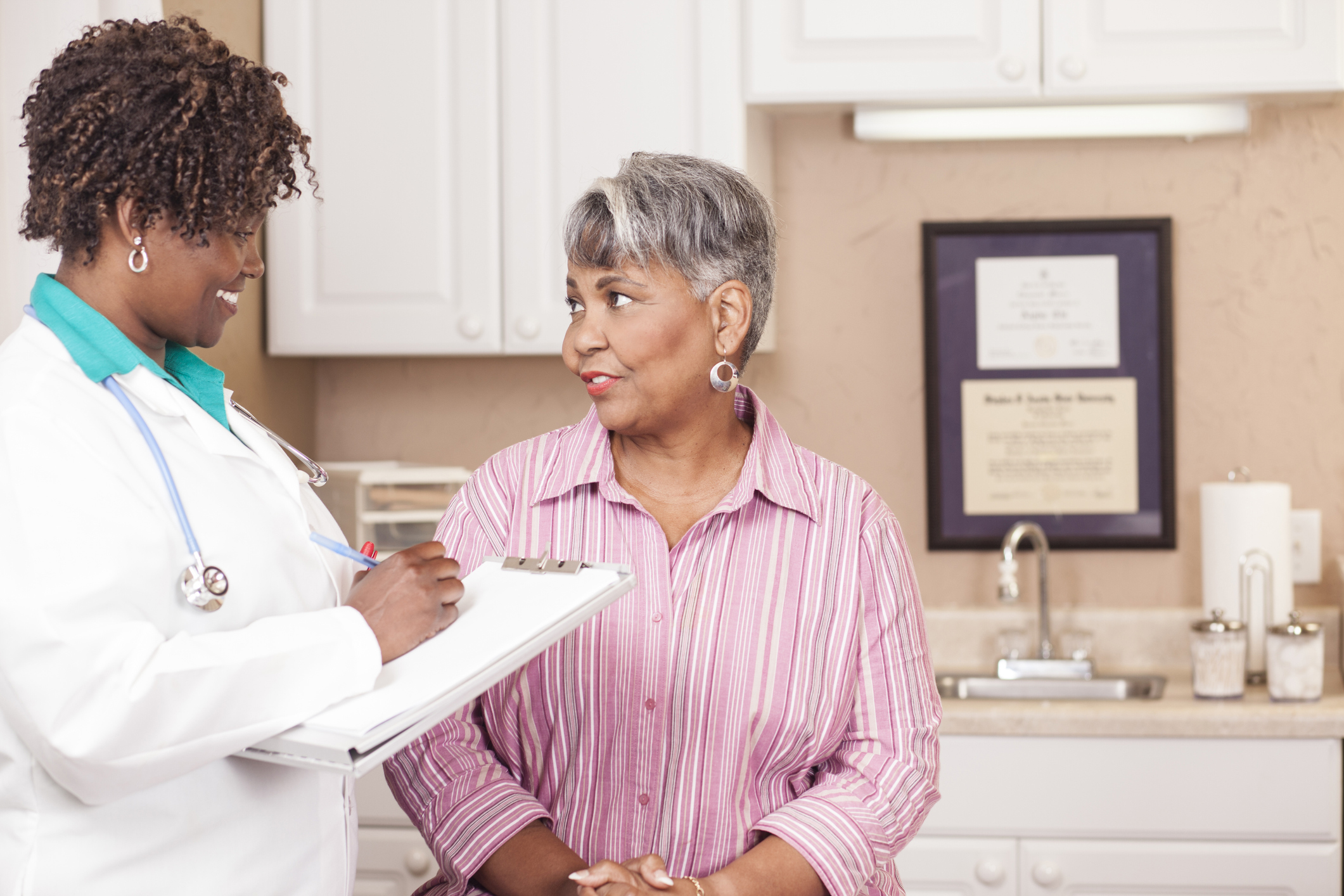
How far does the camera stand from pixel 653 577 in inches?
49.9

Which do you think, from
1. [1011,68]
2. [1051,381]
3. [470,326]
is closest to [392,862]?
[470,326]

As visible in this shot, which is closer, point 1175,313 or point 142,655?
point 142,655

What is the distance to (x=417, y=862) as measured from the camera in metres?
2.18

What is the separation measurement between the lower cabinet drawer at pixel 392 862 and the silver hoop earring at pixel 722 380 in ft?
4.10

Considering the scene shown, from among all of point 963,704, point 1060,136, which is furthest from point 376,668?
point 1060,136

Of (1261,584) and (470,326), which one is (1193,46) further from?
(470,326)

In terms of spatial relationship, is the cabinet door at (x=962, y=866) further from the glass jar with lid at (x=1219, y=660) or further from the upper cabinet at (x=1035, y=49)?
the upper cabinet at (x=1035, y=49)

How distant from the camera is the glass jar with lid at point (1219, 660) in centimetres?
217

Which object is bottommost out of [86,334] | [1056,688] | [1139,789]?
[1139,789]

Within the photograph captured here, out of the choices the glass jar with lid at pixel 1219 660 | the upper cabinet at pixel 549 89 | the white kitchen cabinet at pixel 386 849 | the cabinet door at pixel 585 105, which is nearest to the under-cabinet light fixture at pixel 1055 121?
the upper cabinet at pixel 549 89

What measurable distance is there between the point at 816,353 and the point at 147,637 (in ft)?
6.32

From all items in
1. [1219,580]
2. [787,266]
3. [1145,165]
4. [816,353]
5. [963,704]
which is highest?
[1145,165]

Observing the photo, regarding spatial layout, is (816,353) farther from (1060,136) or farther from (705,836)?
(705,836)

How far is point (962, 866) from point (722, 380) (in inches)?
47.9
